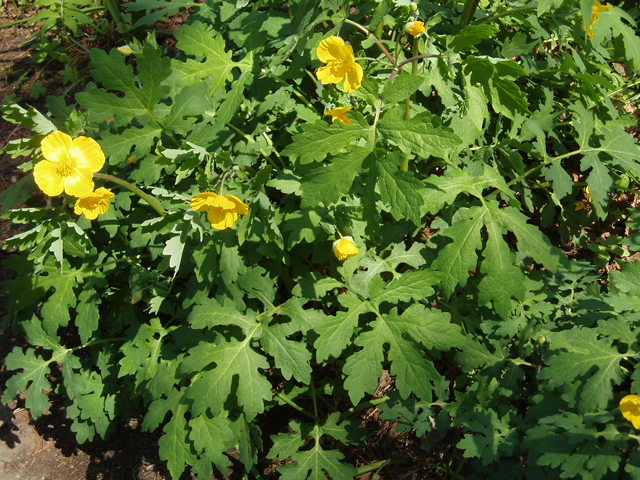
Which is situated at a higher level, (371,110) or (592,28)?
(592,28)

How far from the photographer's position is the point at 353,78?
1681 millimetres

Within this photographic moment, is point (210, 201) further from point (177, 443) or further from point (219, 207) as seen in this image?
point (177, 443)

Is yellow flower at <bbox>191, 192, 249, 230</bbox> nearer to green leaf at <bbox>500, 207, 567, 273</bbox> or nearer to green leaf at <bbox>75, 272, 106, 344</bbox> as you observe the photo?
green leaf at <bbox>75, 272, 106, 344</bbox>

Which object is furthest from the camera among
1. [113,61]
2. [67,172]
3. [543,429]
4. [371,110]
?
[371,110]

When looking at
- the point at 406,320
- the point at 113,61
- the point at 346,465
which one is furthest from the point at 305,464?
the point at 113,61

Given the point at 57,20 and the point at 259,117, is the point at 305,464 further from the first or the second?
the point at 57,20

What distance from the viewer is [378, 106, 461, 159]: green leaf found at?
157cm

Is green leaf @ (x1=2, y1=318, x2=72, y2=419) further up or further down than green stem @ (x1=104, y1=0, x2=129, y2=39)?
further down

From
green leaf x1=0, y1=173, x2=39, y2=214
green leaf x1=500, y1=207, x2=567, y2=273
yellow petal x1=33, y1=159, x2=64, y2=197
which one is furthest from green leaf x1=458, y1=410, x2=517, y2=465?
green leaf x1=0, y1=173, x2=39, y2=214

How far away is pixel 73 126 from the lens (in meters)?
1.81

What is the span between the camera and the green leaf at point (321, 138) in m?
1.63

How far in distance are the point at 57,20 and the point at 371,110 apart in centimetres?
296

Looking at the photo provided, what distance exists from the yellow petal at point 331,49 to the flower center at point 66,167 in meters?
0.96

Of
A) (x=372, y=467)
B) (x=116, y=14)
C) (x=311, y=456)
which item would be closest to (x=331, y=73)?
(x=311, y=456)
